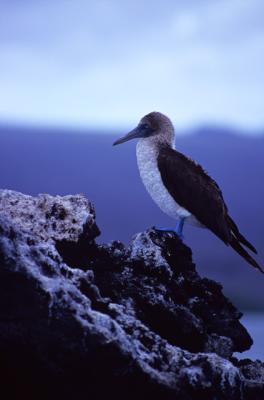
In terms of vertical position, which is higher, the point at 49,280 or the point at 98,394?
the point at 49,280

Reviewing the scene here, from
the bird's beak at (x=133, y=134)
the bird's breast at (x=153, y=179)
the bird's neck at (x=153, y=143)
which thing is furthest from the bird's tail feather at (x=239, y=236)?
the bird's beak at (x=133, y=134)

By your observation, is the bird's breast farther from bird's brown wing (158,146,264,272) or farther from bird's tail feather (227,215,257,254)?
bird's tail feather (227,215,257,254)

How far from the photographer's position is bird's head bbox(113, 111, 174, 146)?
770cm

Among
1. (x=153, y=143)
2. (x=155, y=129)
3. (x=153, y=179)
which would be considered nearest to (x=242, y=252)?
(x=153, y=179)

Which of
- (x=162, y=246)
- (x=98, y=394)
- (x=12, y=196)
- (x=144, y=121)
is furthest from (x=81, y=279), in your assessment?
(x=144, y=121)

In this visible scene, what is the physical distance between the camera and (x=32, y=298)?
363 cm

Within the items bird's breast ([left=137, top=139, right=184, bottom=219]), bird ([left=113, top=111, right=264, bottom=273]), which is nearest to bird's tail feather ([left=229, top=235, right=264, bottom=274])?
bird ([left=113, top=111, right=264, bottom=273])

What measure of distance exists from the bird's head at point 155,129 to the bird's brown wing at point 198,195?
0.76 feet

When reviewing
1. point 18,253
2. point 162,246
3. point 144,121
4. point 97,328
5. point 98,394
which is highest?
point 144,121

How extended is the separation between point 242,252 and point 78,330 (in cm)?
428

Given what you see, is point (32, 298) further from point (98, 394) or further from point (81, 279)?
point (98, 394)

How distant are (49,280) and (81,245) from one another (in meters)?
1.27

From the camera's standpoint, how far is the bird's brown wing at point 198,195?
7.37 metres

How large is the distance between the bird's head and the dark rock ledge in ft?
9.47
